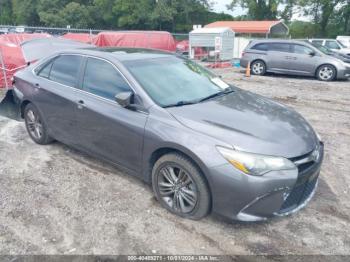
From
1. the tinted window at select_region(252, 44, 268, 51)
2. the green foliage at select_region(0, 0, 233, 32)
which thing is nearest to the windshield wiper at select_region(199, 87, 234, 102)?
the tinted window at select_region(252, 44, 268, 51)

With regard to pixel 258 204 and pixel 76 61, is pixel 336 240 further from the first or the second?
pixel 76 61

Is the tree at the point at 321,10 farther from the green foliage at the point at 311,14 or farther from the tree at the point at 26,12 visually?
the tree at the point at 26,12

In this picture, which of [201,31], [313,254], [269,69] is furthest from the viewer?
[201,31]

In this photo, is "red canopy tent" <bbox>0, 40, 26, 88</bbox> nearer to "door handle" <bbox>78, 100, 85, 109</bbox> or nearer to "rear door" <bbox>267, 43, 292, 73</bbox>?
"door handle" <bbox>78, 100, 85, 109</bbox>

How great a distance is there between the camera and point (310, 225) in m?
3.26

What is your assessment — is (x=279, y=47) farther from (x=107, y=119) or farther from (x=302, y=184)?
(x=302, y=184)

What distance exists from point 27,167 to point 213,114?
272 centimetres

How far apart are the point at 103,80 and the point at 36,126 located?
1.81 m

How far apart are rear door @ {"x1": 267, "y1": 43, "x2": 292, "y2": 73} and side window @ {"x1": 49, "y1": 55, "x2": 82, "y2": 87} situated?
10.4 meters

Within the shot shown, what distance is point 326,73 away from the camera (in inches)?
484

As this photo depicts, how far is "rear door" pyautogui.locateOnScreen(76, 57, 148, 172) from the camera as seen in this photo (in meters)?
3.54

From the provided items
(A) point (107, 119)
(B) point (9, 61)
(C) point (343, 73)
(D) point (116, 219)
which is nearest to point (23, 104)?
(A) point (107, 119)

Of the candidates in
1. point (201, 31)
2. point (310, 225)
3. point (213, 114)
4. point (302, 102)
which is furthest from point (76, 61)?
point (201, 31)

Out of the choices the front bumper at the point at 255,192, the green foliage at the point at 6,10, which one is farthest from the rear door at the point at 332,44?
the green foliage at the point at 6,10
